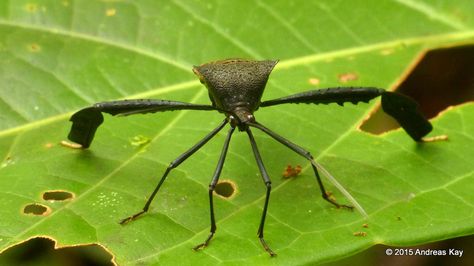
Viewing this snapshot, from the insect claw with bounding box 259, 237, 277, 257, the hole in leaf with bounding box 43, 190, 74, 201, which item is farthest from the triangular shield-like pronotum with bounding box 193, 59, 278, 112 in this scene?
the hole in leaf with bounding box 43, 190, 74, 201

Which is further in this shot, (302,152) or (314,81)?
(314,81)

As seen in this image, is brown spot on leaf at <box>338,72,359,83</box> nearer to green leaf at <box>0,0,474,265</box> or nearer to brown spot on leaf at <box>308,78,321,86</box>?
green leaf at <box>0,0,474,265</box>

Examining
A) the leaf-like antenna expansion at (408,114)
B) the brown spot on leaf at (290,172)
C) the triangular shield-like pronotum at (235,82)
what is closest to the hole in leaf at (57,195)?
the triangular shield-like pronotum at (235,82)

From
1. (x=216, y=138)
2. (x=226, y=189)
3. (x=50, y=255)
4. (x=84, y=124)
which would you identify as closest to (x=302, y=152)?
(x=226, y=189)

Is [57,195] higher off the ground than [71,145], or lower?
lower

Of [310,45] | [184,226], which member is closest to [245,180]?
[184,226]

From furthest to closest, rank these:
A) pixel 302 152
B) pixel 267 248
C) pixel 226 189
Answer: pixel 226 189 → pixel 302 152 → pixel 267 248

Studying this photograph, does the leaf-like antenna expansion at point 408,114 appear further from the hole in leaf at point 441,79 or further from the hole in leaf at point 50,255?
the hole in leaf at point 50,255

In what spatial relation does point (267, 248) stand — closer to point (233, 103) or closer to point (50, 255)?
point (233, 103)
